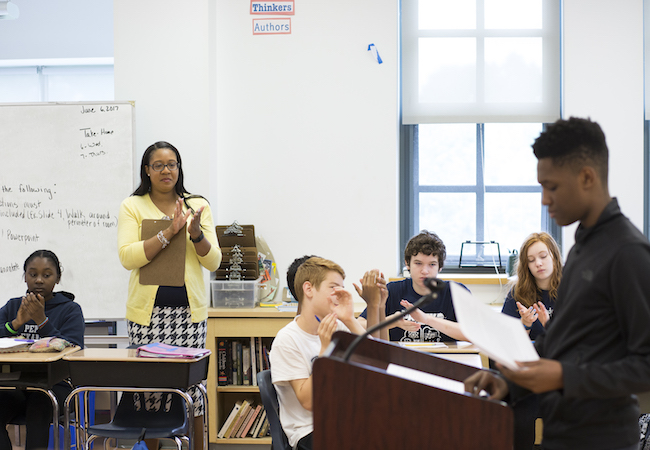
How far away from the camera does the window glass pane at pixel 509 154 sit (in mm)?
3732

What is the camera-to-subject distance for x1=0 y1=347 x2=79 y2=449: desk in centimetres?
226

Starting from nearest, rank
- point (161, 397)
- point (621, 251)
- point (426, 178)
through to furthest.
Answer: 1. point (621, 251)
2. point (161, 397)
3. point (426, 178)

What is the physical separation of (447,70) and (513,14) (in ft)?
1.84

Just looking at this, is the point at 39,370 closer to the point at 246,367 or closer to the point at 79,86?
the point at 246,367

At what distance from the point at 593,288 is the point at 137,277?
81.8 inches

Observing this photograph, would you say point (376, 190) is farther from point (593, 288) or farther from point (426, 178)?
point (593, 288)

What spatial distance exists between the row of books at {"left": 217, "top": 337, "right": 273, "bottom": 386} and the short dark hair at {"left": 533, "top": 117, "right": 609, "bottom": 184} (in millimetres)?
2489

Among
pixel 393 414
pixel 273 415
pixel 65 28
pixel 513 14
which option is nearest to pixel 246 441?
pixel 273 415

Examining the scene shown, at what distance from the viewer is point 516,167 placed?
3.76 metres

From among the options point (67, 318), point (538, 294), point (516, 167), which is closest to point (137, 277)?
point (67, 318)

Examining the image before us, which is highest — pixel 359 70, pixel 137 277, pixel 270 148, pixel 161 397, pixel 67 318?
pixel 359 70

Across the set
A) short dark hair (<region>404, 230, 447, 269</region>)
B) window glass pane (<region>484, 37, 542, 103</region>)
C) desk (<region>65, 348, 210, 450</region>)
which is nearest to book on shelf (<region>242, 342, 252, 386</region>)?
desk (<region>65, 348, 210, 450</region>)

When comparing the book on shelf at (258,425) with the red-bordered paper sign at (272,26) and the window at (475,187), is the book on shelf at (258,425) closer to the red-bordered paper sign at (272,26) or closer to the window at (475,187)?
the window at (475,187)

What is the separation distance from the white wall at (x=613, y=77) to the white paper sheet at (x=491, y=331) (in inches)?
110
